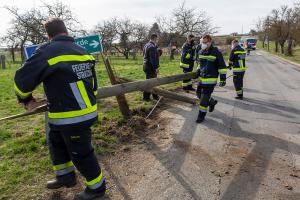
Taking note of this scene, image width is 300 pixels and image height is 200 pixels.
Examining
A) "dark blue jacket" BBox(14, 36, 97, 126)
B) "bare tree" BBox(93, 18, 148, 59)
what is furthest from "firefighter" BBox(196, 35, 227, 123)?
"bare tree" BBox(93, 18, 148, 59)

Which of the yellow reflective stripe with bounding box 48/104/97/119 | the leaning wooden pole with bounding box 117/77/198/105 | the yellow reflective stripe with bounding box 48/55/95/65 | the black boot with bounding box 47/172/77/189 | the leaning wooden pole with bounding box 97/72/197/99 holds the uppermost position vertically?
the yellow reflective stripe with bounding box 48/55/95/65

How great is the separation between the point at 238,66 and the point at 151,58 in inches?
115

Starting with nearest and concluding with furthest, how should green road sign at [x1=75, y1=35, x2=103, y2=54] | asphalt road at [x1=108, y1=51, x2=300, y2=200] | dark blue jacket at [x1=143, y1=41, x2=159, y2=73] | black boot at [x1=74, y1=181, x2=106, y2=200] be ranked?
black boot at [x1=74, y1=181, x2=106, y2=200] → asphalt road at [x1=108, y1=51, x2=300, y2=200] → green road sign at [x1=75, y1=35, x2=103, y2=54] → dark blue jacket at [x1=143, y1=41, x2=159, y2=73]

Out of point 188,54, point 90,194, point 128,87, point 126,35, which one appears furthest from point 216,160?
point 126,35

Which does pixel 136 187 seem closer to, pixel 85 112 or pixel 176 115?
pixel 85 112

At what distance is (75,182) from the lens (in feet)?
13.0

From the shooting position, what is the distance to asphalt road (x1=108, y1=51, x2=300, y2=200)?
378 cm

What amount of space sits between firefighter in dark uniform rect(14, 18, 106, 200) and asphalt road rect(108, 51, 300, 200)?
0.60 m

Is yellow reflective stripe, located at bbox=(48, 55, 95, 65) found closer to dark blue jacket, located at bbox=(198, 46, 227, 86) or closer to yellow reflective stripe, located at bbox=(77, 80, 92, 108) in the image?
yellow reflective stripe, located at bbox=(77, 80, 92, 108)

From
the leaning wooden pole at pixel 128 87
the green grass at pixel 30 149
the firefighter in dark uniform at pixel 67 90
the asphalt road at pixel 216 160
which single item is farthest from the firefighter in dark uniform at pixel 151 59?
the firefighter in dark uniform at pixel 67 90

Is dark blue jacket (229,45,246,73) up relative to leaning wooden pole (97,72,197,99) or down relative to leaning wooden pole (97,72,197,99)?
up

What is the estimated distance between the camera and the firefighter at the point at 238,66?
9523 millimetres

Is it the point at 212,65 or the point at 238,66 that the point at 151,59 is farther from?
the point at 238,66

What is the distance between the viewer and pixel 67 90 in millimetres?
3285
